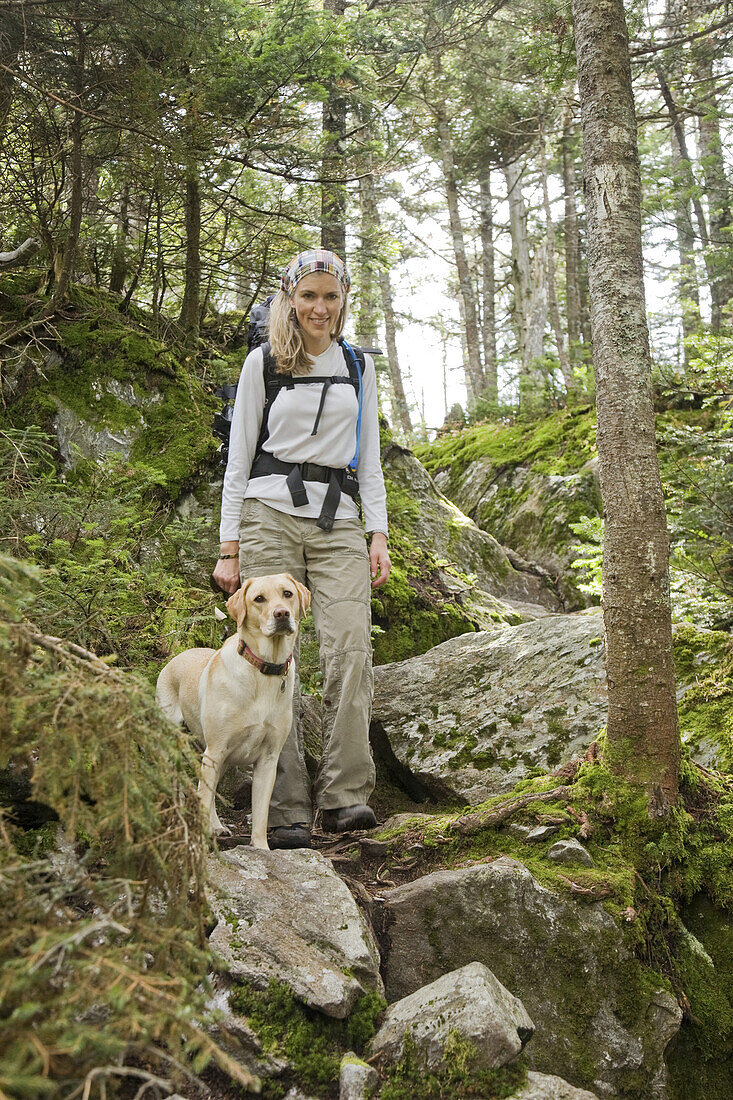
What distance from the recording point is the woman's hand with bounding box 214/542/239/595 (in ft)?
14.6

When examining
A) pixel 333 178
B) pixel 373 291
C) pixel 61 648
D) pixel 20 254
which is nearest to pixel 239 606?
pixel 61 648

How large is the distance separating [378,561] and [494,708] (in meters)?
1.50

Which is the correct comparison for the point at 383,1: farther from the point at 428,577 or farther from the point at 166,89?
the point at 428,577

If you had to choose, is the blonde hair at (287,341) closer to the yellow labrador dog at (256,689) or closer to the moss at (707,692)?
the yellow labrador dog at (256,689)

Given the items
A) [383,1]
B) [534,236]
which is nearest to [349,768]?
[383,1]

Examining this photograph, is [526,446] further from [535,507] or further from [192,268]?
[192,268]

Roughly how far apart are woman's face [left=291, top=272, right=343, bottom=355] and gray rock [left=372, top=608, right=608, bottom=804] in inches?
109

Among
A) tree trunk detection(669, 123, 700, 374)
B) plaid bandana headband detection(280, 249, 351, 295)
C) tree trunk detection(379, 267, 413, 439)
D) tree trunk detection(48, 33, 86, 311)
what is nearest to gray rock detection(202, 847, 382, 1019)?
plaid bandana headband detection(280, 249, 351, 295)

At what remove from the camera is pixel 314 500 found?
449 centimetres

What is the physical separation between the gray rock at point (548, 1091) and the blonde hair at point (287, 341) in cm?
357

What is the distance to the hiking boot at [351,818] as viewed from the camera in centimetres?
429

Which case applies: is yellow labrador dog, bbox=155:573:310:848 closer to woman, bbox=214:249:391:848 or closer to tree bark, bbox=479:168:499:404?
woman, bbox=214:249:391:848

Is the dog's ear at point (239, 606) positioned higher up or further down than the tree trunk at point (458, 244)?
further down

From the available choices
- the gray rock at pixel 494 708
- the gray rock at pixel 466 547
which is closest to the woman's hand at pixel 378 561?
the gray rock at pixel 494 708
